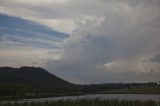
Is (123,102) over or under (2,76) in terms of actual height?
under

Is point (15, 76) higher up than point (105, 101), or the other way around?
point (15, 76)

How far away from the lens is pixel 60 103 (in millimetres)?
32750

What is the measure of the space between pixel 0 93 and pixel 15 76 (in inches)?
3801

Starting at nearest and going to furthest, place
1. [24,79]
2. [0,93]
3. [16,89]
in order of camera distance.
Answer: [0,93] < [16,89] < [24,79]

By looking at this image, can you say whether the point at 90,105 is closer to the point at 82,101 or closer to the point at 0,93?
the point at 82,101

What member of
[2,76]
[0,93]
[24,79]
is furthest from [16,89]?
[2,76]

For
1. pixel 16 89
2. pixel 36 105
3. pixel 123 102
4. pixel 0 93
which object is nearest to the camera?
pixel 36 105

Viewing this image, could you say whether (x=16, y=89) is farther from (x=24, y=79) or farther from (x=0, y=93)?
(x=24, y=79)

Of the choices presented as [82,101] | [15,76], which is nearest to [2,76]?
[15,76]

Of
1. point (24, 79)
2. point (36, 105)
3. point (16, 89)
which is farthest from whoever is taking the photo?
point (24, 79)

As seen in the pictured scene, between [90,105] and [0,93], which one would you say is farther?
[0,93]

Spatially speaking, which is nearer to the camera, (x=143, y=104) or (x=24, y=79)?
(x=143, y=104)

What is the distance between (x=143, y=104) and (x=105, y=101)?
3.82 meters

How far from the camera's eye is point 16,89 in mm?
111562
